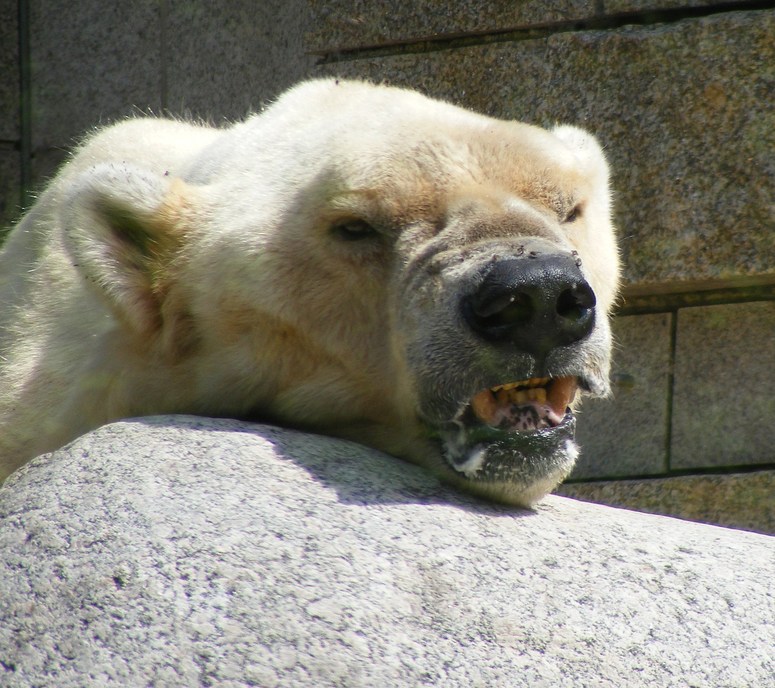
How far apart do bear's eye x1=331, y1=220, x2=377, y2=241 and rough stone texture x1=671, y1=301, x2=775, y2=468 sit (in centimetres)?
247

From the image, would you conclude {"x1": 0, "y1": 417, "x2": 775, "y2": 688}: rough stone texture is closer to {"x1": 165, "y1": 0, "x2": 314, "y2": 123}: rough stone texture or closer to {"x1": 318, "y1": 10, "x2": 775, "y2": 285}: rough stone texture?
{"x1": 318, "y1": 10, "x2": 775, "y2": 285}: rough stone texture

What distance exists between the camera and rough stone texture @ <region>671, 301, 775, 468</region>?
513cm

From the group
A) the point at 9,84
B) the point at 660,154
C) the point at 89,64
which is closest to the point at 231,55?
the point at 89,64

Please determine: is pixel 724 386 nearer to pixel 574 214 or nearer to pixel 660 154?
pixel 660 154

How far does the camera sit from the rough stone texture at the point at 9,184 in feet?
24.6

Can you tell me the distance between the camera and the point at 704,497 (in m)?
5.07

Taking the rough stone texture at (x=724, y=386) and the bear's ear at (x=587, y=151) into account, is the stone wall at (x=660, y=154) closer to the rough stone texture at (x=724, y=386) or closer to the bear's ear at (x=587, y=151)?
the rough stone texture at (x=724, y=386)

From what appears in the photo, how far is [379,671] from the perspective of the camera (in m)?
2.17

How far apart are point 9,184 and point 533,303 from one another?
561cm

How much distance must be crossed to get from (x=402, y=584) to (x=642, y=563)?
59 centimetres

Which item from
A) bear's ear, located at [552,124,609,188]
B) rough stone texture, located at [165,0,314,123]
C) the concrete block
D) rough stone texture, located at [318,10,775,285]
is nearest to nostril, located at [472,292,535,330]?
bear's ear, located at [552,124,609,188]

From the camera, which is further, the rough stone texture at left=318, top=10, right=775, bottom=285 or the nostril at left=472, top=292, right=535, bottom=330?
the rough stone texture at left=318, top=10, right=775, bottom=285

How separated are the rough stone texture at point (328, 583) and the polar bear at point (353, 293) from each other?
272mm


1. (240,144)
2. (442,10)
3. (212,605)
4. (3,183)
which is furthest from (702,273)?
(3,183)
